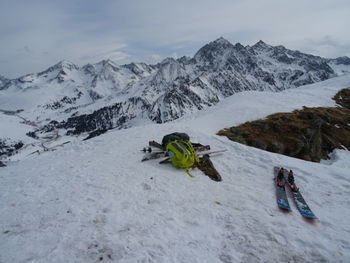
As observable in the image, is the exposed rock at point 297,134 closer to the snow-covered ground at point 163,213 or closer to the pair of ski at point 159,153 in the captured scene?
the pair of ski at point 159,153

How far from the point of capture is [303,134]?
78.6 feet

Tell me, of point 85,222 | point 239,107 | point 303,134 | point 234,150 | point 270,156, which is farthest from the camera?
point 239,107

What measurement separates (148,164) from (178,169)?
2.24m

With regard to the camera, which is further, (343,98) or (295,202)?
(343,98)

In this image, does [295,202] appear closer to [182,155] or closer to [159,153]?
[182,155]

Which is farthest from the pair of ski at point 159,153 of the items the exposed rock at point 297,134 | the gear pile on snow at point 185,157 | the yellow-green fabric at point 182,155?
the exposed rock at point 297,134

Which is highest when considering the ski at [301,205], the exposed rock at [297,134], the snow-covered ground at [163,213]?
the snow-covered ground at [163,213]

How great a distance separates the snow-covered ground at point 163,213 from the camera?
6906mm

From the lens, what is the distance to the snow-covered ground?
22.7ft

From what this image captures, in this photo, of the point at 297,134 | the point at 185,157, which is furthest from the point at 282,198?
the point at 297,134

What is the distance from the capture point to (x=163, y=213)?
8.95 metres

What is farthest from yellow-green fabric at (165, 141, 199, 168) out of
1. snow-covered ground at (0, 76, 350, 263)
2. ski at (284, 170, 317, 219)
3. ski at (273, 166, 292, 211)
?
ski at (284, 170, 317, 219)

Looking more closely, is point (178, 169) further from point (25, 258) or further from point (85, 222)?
point (25, 258)

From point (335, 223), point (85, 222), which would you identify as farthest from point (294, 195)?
Answer: point (85, 222)
